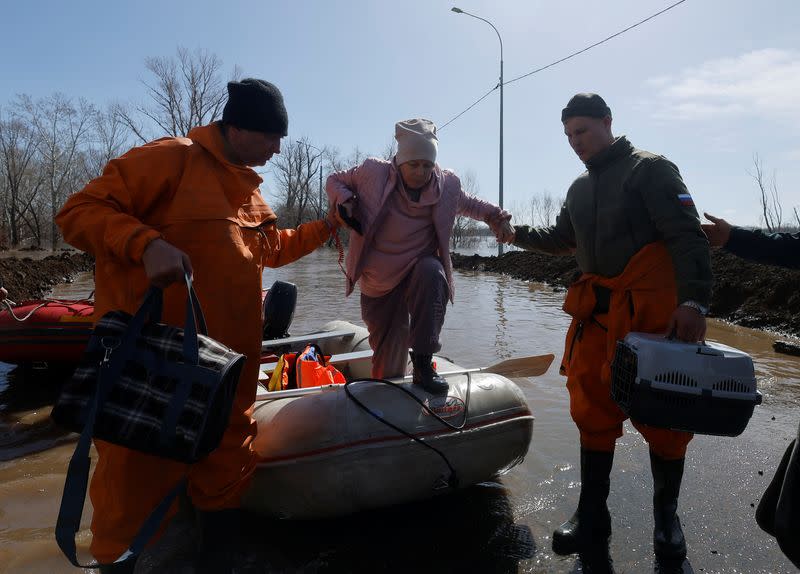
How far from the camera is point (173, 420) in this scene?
184 centimetres

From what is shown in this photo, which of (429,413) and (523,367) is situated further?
(523,367)

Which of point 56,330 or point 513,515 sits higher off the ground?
point 56,330

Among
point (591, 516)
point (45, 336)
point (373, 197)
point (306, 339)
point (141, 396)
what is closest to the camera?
point (141, 396)

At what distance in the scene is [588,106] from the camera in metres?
2.87

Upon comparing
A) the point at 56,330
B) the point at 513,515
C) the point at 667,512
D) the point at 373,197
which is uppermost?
the point at 373,197

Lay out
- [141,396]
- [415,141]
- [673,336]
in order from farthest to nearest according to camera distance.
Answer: [415,141]
[673,336]
[141,396]

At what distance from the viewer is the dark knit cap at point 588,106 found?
113 inches

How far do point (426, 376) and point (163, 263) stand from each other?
5.39ft

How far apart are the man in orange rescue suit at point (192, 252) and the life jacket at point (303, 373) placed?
1.33 metres

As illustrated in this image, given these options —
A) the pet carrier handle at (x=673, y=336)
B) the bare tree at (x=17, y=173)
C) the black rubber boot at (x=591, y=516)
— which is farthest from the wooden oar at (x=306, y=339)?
the bare tree at (x=17, y=173)

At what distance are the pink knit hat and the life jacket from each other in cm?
147

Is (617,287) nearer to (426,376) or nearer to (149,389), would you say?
(426,376)

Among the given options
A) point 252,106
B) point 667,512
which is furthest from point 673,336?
point 252,106

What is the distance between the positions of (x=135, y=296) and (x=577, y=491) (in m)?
2.68
